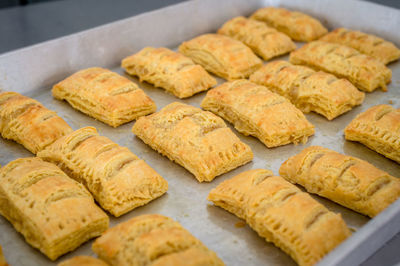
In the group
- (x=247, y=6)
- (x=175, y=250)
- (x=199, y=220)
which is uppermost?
(x=247, y=6)

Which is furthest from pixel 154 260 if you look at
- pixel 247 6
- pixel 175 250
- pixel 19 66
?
pixel 247 6

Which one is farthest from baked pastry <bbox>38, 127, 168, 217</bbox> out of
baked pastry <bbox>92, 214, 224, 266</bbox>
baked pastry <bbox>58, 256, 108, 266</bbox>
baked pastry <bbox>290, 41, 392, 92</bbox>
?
baked pastry <bbox>290, 41, 392, 92</bbox>

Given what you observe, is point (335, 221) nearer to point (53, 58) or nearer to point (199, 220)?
point (199, 220)

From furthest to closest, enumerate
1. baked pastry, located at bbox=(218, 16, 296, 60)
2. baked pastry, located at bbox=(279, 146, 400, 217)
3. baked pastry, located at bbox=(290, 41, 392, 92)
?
baked pastry, located at bbox=(218, 16, 296, 60)
baked pastry, located at bbox=(290, 41, 392, 92)
baked pastry, located at bbox=(279, 146, 400, 217)

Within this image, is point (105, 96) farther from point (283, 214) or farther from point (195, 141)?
point (283, 214)

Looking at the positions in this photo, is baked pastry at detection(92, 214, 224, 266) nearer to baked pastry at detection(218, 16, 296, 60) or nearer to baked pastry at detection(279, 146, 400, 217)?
baked pastry at detection(279, 146, 400, 217)

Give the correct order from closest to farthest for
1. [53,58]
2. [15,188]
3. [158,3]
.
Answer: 1. [15,188]
2. [53,58]
3. [158,3]

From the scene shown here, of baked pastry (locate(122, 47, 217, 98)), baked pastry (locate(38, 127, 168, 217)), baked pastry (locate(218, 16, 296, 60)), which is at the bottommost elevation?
baked pastry (locate(38, 127, 168, 217))

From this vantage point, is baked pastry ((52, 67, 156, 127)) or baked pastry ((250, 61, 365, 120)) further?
baked pastry ((250, 61, 365, 120))
